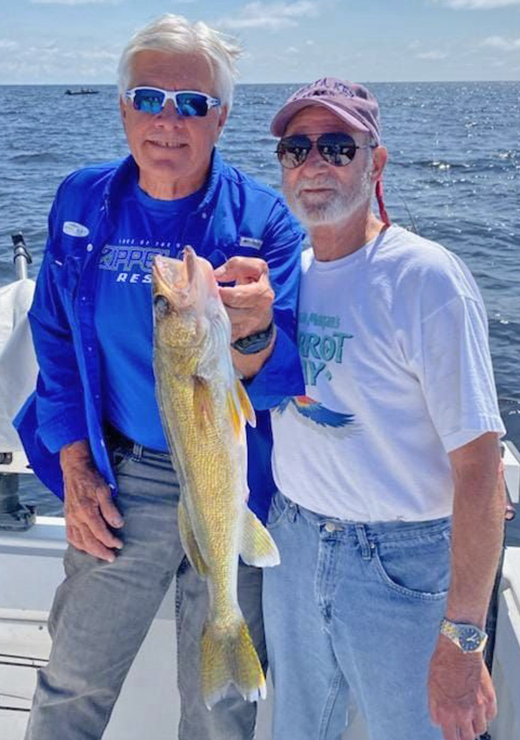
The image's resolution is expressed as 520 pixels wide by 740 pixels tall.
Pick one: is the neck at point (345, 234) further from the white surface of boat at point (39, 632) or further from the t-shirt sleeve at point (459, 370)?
the white surface of boat at point (39, 632)

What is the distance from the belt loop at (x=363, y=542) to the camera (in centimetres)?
244

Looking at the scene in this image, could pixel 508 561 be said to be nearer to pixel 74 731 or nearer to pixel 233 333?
pixel 233 333

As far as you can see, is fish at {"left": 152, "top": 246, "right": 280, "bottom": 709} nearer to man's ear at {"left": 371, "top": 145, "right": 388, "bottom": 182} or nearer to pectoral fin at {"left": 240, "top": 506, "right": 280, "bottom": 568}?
pectoral fin at {"left": 240, "top": 506, "right": 280, "bottom": 568}

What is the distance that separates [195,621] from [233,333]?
106cm

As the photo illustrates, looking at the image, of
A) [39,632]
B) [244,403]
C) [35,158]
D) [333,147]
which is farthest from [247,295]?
[35,158]

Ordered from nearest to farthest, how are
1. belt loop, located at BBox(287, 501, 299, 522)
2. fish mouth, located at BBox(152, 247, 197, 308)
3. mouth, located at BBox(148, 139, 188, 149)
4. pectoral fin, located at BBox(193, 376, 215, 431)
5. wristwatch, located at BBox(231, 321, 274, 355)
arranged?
fish mouth, located at BBox(152, 247, 197, 308) → pectoral fin, located at BBox(193, 376, 215, 431) → wristwatch, located at BBox(231, 321, 274, 355) → belt loop, located at BBox(287, 501, 299, 522) → mouth, located at BBox(148, 139, 188, 149)

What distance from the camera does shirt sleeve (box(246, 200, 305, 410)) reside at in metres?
2.45

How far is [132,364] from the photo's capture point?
2.83 m

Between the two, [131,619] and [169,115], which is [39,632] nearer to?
[131,619]

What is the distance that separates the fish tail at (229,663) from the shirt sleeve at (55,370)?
87 cm

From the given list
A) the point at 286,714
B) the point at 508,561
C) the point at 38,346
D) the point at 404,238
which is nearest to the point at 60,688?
the point at 286,714

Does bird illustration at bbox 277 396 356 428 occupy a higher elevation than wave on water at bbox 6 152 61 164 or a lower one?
higher

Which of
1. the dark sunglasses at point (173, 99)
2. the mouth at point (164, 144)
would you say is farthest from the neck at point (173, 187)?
the dark sunglasses at point (173, 99)

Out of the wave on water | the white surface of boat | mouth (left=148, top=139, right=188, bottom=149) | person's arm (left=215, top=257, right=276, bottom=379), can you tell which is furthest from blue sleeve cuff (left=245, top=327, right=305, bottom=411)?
the wave on water
